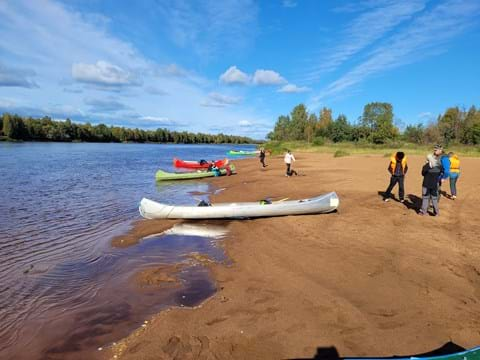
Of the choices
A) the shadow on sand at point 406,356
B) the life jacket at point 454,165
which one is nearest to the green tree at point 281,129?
the life jacket at point 454,165

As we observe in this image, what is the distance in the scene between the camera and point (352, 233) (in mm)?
8648

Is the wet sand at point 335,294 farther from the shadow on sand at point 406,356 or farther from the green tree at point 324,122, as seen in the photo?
the green tree at point 324,122

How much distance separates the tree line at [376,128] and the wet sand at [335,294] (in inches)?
2240

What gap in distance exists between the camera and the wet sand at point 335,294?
4.23 meters

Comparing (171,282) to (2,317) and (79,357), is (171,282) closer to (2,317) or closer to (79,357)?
(79,357)

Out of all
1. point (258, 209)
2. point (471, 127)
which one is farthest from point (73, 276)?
point (471, 127)

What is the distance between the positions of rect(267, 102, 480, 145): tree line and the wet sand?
56.9 meters

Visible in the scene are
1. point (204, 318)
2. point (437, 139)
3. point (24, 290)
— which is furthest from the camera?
point (437, 139)

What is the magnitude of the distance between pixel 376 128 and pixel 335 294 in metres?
81.4

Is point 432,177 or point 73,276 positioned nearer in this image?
point 73,276

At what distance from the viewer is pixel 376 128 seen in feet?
258

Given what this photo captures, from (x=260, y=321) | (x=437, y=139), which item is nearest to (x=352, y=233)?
(x=260, y=321)

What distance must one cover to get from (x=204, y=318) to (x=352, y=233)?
5236 millimetres

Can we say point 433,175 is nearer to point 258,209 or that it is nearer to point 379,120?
point 258,209
